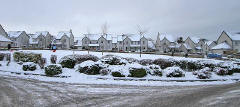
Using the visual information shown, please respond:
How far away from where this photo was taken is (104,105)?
7.24 m

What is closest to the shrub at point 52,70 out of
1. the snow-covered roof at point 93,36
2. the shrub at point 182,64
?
the shrub at point 182,64

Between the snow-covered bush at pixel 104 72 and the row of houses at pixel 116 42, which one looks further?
the row of houses at pixel 116 42

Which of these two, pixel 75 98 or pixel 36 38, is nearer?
pixel 75 98

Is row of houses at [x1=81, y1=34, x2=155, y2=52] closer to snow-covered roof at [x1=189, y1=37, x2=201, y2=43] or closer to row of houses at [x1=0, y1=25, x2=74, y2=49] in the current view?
row of houses at [x1=0, y1=25, x2=74, y2=49]

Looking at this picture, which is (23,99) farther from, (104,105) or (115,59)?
(115,59)

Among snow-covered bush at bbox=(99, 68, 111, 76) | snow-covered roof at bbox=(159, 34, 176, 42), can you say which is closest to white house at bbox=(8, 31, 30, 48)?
snow-covered roof at bbox=(159, 34, 176, 42)

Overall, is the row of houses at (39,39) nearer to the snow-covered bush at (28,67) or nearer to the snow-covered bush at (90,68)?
the snow-covered bush at (28,67)

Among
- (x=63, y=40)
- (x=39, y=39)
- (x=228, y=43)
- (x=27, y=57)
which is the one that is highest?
(x=39, y=39)

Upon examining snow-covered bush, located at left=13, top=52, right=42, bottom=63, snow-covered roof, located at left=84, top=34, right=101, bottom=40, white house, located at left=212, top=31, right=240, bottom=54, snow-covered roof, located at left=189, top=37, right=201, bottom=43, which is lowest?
snow-covered bush, located at left=13, top=52, right=42, bottom=63

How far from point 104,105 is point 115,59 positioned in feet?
40.2

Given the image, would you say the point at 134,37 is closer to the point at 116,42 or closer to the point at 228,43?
the point at 116,42

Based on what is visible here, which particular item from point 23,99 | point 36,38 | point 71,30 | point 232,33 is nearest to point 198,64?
point 23,99

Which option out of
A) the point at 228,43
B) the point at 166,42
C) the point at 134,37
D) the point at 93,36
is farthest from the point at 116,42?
the point at 228,43

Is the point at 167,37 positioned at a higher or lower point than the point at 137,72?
higher
